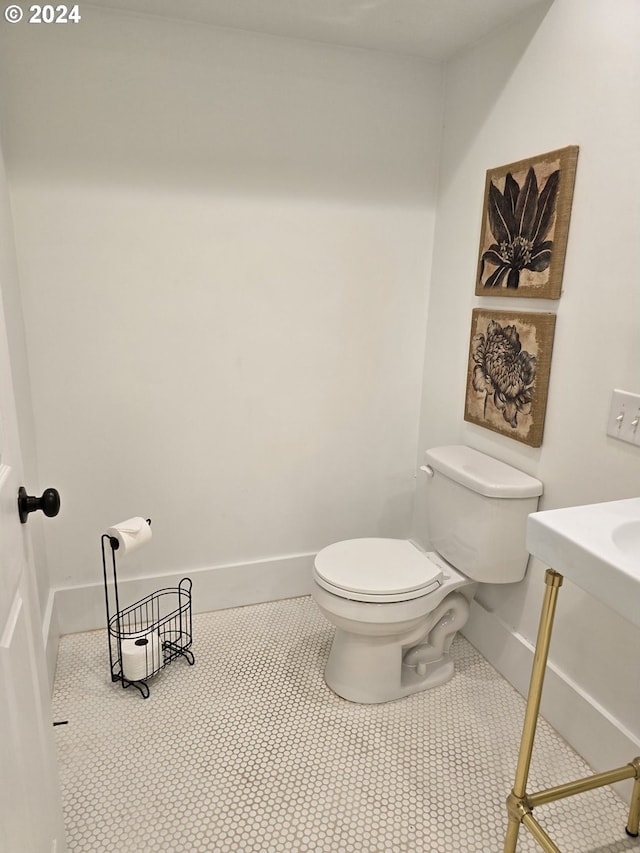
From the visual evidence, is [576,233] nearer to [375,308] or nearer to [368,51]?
[375,308]

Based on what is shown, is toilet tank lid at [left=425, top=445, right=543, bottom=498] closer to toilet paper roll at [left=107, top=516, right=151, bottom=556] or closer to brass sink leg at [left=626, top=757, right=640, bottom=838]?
brass sink leg at [left=626, top=757, right=640, bottom=838]

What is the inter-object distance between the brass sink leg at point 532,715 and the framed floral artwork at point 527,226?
92 cm

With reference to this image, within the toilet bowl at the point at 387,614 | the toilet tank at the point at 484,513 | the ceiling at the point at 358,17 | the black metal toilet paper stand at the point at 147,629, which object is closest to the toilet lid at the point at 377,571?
the toilet bowl at the point at 387,614

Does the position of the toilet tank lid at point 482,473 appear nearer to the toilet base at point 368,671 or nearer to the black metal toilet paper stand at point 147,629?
the toilet base at point 368,671

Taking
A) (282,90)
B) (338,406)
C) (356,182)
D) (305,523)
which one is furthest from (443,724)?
(282,90)

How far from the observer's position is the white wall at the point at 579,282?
1476 millimetres

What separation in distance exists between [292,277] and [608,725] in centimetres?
178

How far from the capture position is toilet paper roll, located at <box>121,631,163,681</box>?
74.4 inches

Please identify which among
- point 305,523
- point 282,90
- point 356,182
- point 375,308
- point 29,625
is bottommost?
point 305,523

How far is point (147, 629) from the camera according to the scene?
2.06m

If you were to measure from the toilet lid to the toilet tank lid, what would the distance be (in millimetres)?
315

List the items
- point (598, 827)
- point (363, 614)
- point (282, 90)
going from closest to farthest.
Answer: point (598, 827), point (363, 614), point (282, 90)

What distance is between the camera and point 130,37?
72.2 inches

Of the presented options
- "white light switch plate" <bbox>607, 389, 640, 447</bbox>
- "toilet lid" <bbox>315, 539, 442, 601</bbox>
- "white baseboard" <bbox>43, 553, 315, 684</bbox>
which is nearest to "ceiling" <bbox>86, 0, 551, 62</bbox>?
"white light switch plate" <bbox>607, 389, 640, 447</bbox>
